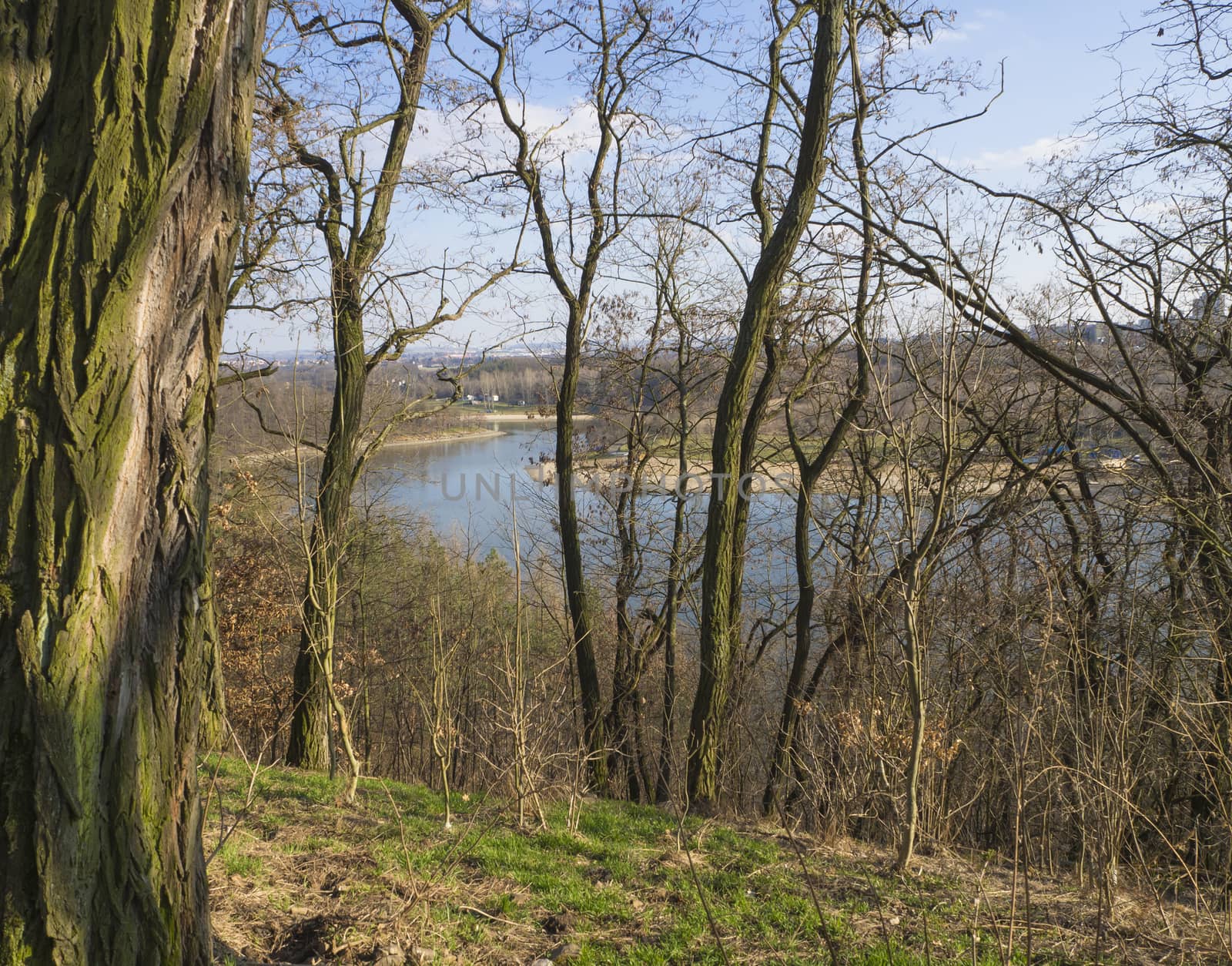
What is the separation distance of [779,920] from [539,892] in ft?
3.58

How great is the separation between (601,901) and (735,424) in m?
3.78

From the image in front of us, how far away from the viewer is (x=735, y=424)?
6422 millimetres

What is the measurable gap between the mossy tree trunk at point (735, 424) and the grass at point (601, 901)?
1680 mm

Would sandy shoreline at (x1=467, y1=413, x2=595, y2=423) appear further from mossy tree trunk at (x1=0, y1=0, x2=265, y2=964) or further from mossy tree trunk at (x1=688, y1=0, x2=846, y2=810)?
mossy tree trunk at (x1=0, y1=0, x2=265, y2=964)

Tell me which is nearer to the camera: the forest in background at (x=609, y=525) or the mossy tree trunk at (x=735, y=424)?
the forest in background at (x=609, y=525)

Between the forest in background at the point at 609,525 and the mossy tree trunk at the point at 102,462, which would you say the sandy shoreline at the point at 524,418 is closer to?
the forest in background at the point at 609,525

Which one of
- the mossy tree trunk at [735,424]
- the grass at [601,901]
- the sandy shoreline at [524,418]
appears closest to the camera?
the grass at [601,901]

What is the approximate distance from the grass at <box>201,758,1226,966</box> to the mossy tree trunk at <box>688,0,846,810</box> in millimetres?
1680

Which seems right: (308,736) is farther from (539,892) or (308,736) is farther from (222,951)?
(222,951)

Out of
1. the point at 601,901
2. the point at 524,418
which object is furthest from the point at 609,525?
the point at 601,901

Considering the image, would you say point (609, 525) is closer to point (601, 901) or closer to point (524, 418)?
point (524, 418)

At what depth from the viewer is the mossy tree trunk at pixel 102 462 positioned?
1.58 meters

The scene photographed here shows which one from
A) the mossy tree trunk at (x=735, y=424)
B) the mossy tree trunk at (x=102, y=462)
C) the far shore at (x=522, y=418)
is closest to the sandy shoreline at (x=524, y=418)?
the far shore at (x=522, y=418)

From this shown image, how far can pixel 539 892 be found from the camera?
3.74 m
